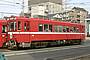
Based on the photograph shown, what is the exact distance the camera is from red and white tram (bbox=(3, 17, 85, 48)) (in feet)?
80.6

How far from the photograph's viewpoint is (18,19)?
24.8m

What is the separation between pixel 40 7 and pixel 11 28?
6570 centimetres

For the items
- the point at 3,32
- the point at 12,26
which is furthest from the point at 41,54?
the point at 3,32

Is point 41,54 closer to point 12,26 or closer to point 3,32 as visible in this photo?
point 12,26

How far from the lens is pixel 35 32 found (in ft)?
85.1

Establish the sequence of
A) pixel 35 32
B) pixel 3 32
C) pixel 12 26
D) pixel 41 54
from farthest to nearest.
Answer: pixel 35 32 → pixel 3 32 → pixel 12 26 → pixel 41 54

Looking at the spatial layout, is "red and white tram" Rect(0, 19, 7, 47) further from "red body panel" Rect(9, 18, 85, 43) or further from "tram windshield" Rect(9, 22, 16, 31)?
"red body panel" Rect(9, 18, 85, 43)

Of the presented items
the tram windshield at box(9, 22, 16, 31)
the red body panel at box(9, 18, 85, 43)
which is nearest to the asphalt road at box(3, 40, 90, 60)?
the red body panel at box(9, 18, 85, 43)

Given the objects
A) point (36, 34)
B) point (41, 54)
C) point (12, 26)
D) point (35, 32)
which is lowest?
point (41, 54)

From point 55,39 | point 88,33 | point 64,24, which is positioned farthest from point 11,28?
point 88,33

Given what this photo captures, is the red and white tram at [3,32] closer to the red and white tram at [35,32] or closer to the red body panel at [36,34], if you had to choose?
the red and white tram at [35,32]

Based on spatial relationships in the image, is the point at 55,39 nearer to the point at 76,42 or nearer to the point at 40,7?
the point at 76,42

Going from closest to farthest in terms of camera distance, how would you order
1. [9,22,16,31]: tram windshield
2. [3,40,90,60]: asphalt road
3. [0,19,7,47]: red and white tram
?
[3,40,90,60]: asphalt road, [9,22,16,31]: tram windshield, [0,19,7,47]: red and white tram

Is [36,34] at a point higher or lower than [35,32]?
lower
